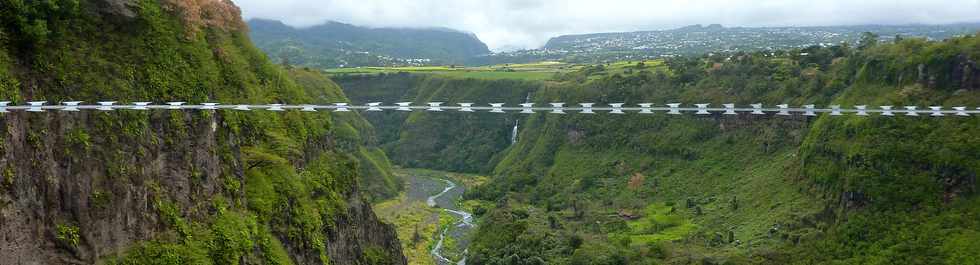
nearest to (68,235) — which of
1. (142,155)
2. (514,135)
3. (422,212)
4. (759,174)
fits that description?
(142,155)

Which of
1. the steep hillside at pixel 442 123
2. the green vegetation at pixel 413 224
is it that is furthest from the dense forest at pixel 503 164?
the steep hillside at pixel 442 123

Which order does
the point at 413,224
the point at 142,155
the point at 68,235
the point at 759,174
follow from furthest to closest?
the point at 413,224
the point at 759,174
the point at 142,155
the point at 68,235

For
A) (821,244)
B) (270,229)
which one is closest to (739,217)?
(821,244)

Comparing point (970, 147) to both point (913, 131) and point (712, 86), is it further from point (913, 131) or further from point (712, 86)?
point (712, 86)

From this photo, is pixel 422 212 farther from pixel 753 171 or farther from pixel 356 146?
pixel 753 171

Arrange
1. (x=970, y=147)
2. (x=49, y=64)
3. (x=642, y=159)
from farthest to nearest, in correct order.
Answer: (x=642, y=159) → (x=970, y=147) → (x=49, y=64)

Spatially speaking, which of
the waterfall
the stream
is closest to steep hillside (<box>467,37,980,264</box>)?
the stream
